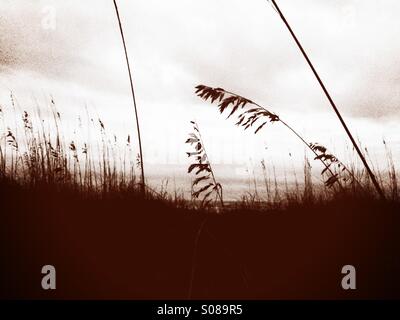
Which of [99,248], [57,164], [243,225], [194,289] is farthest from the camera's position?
[57,164]

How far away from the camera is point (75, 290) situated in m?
1.91

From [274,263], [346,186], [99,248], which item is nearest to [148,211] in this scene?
[99,248]

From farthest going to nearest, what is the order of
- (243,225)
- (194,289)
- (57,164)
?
(57,164)
(243,225)
(194,289)

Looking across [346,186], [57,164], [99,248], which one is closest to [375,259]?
[346,186]

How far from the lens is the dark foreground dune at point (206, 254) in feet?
6.07

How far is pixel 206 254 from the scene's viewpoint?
191cm

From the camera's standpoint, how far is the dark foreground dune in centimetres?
185

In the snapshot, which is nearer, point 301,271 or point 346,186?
point 301,271

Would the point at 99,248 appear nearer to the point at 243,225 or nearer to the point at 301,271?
the point at 243,225

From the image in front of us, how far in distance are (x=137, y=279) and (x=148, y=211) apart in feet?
1.54

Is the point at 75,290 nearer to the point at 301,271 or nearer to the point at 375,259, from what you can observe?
the point at 301,271
